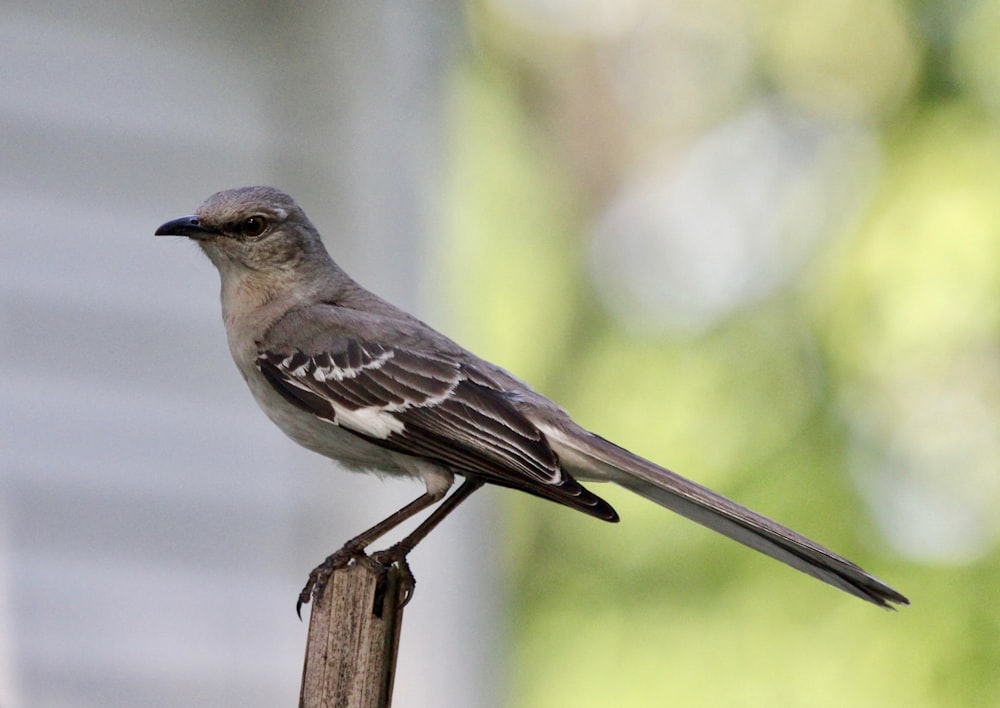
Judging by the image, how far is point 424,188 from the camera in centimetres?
590

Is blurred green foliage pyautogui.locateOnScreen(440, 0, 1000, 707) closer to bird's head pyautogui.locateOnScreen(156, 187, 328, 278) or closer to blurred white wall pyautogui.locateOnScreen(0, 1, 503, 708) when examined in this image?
blurred white wall pyautogui.locateOnScreen(0, 1, 503, 708)

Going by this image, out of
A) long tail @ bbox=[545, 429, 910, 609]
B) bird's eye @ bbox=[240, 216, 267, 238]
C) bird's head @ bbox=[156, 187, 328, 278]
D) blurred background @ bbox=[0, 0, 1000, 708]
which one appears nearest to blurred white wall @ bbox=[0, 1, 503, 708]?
blurred background @ bbox=[0, 0, 1000, 708]

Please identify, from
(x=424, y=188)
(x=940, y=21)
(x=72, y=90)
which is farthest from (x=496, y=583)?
(x=940, y=21)

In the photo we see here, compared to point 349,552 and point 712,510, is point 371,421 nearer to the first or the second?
point 349,552

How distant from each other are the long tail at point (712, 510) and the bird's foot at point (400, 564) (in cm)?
65

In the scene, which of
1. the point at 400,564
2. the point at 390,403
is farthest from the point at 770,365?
the point at 400,564

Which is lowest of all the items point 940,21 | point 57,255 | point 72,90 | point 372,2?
point 57,255

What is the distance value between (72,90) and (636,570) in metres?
6.89

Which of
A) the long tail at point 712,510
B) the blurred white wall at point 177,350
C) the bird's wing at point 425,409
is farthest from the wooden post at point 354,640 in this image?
the blurred white wall at point 177,350

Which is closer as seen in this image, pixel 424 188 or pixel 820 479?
pixel 424 188

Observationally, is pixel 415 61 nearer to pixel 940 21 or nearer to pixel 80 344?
pixel 80 344

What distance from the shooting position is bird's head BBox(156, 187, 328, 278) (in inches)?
158

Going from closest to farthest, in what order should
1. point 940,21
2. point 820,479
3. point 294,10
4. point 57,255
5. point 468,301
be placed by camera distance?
1. point 57,255
2. point 294,10
3. point 468,301
4. point 820,479
5. point 940,21

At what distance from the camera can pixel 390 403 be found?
359cm
